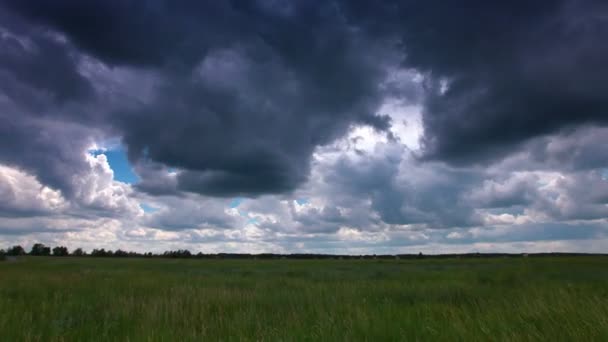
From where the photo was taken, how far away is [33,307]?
29.8 feet

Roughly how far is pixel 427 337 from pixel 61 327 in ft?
20.4

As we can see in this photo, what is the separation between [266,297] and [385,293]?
378 centimetres

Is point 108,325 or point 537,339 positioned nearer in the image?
point 537,339

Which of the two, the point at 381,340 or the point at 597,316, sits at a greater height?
the point at 597,316

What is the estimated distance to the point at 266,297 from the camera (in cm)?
1102

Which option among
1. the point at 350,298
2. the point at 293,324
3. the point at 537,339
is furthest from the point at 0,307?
the point at 537,339

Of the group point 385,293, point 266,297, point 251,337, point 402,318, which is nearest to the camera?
point 251,337

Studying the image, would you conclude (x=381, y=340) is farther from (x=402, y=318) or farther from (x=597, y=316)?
(x=597, y=316)

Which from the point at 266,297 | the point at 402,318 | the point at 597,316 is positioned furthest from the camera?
the point at 266,297

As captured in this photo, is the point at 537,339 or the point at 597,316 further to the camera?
the point at 597,316

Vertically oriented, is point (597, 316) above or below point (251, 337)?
above

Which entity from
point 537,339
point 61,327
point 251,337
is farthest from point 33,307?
point 537,339

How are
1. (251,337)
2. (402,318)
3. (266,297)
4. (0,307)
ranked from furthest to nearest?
1. (266,297)
2. (0,307)
3. (402,318)
4. (251,337)

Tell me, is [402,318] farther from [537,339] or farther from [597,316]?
[597,316]
